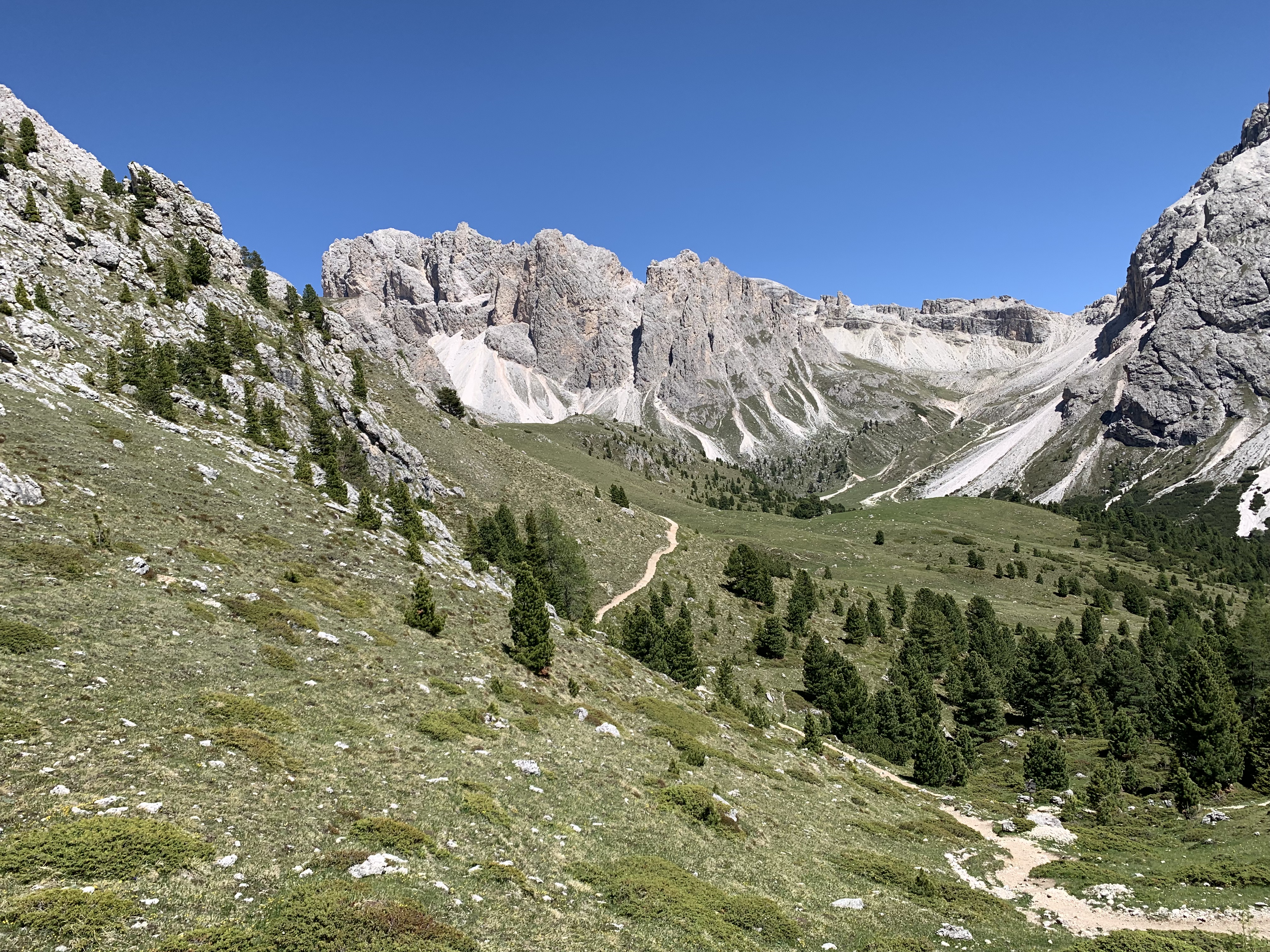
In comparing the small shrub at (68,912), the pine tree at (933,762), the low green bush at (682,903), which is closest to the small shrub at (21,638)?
the small shrub at (68,912)

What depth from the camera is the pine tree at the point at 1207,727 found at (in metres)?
51.3

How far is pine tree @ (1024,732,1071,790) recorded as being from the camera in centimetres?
5525

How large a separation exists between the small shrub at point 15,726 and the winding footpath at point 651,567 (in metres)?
67.6

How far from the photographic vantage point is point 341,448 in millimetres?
83750

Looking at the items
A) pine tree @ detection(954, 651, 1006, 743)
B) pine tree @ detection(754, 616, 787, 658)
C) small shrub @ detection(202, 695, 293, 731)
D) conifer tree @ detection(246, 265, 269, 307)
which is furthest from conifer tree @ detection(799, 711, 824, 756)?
conifer tree @ detection(246, 265, 269, 307)

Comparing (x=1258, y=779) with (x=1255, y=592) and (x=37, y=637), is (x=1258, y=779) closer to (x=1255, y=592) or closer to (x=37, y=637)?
(x=37, y=637)

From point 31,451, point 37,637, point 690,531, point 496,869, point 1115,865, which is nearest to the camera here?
point 496,869

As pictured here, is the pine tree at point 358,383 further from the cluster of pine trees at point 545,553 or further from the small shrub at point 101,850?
the small shrub at point 101,850

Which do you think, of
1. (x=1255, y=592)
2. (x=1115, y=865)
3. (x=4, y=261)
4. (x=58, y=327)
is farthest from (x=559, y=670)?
(x=1255, y=592)

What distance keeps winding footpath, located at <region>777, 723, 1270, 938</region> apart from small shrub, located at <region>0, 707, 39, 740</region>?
115 ft

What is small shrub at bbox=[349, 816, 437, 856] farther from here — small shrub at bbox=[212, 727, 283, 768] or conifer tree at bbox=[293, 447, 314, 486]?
conifer tree at bbox=[293, 447, 314, 486]

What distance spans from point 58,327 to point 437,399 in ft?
296

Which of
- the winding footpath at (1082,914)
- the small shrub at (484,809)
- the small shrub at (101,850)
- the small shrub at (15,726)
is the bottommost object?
the winding footpath at (1082,914)

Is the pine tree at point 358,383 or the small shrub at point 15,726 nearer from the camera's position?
the small shrub at point 15,726
